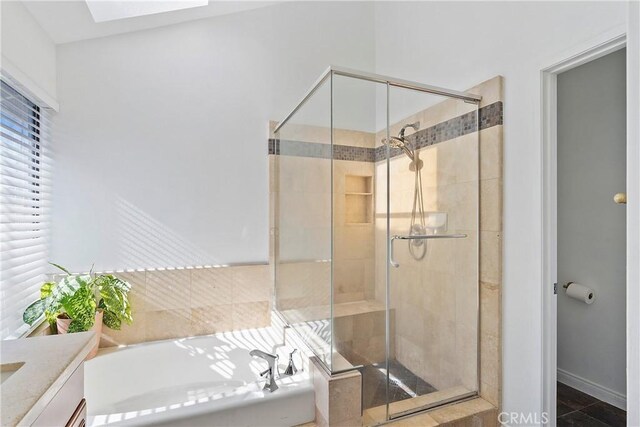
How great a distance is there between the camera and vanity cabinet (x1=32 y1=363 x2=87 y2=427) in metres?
0.77

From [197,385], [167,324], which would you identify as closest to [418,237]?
[197,385]

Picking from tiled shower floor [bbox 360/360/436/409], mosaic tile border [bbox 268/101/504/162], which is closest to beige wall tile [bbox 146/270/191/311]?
mosaic tile border [bbox 268/101/504/162]

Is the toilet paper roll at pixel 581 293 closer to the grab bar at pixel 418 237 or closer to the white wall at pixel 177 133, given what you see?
the grab bar at pixel 418 237

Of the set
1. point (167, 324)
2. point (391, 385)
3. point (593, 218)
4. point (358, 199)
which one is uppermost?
point (358, 199)

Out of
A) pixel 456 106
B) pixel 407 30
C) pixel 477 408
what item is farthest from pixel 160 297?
pixel 407 30

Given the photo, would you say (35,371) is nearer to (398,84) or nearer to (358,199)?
(358,199)

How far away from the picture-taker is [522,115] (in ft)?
5.65

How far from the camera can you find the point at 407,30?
8.67ft

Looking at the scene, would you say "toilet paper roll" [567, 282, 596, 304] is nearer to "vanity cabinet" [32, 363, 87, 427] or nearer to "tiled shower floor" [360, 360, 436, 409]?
"tiled shower floor" [360, 360, 436, 409]

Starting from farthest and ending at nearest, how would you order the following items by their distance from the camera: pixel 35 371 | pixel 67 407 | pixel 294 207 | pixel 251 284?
pixel 251 284 < pixel 294 207 < pixel 67 407 < pixel 35 371

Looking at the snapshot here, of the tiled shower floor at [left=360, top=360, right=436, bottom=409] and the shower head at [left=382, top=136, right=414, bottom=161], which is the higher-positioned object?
the shower head at [left=382, top=136, right=414, bottom=161]

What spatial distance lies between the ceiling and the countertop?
190cm

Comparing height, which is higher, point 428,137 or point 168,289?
point 428,137

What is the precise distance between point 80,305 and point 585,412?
3.09m
